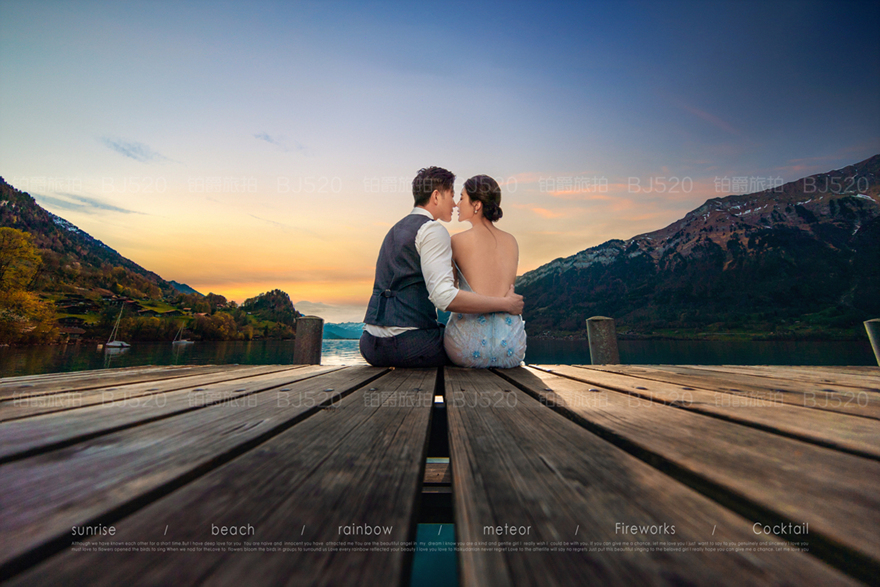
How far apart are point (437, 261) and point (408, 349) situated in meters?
0.73

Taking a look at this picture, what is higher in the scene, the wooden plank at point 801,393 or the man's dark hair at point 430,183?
the man's dark hair at point 430,183

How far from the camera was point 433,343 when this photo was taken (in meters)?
2.70

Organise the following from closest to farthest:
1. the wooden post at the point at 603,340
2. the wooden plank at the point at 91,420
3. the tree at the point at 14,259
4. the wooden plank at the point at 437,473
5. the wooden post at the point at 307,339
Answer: the wooden plank at the point at 91,420 < the wooden plank at the point at 437,473 < the wooden post at the point at 603,340 < the wooden post at the point at 307,339 < the tree at the point at 14,259

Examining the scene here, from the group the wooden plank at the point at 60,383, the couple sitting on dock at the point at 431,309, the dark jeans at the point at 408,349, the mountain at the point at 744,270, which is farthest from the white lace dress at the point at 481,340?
the mountain at the point at 744,270

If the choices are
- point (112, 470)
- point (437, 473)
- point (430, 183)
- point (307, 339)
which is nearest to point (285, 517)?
point (112, 470)

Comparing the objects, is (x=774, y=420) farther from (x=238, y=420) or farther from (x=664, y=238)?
(x=664, y=238)

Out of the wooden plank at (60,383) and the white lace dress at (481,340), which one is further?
the white lace dress at (481,340)

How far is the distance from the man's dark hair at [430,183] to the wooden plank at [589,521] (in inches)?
97.9

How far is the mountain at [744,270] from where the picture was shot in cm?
8431

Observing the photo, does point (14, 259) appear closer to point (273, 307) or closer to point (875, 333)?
point (875, 333)

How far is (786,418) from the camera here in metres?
1.04

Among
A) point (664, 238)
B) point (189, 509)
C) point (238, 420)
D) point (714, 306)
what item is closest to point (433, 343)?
point (238, 420)

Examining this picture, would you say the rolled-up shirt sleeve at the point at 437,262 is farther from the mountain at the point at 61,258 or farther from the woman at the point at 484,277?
the mountain at the point at 61,258

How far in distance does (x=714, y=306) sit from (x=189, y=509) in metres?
118
